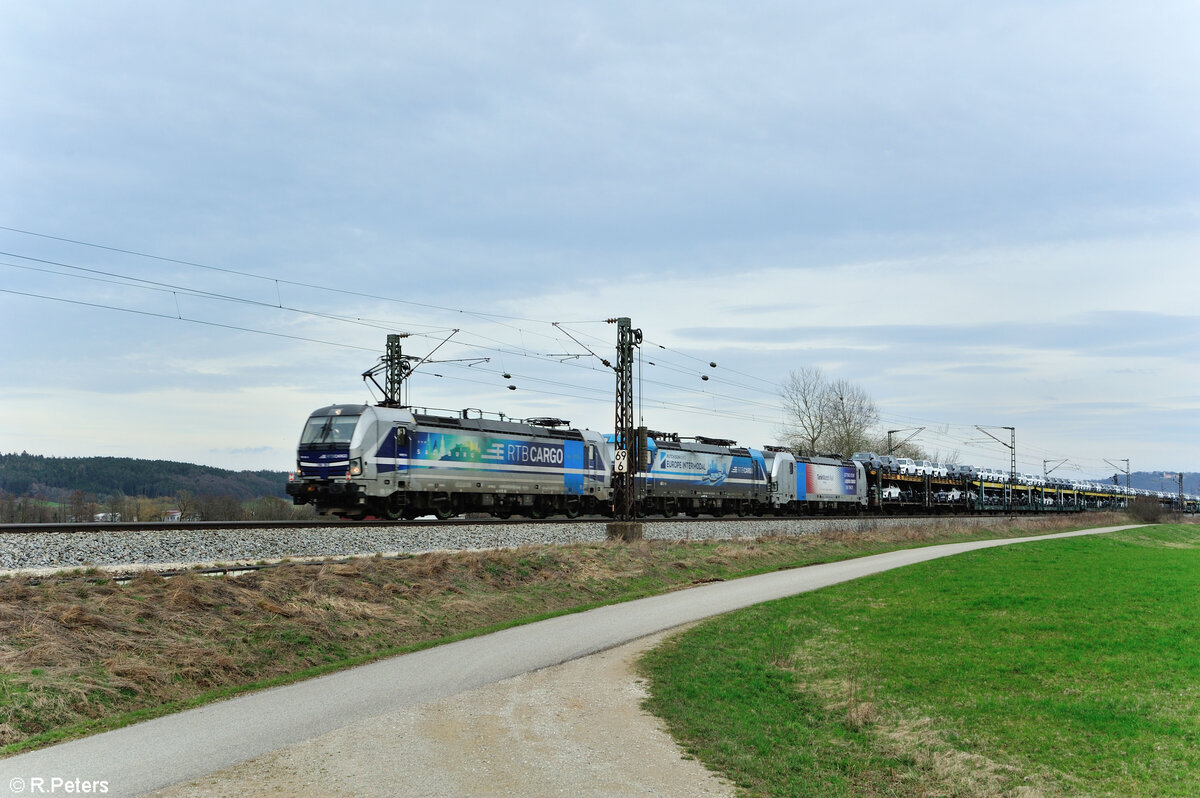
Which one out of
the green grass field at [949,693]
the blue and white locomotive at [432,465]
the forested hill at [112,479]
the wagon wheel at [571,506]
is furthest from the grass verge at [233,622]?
the forested hill at [112,479]

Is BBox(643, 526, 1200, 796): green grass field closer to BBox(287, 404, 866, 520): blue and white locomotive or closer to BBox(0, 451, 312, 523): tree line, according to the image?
BBox(287, 404, 866, 520): blue and white locomotive

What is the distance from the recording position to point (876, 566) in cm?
3002

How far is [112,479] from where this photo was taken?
90.0m

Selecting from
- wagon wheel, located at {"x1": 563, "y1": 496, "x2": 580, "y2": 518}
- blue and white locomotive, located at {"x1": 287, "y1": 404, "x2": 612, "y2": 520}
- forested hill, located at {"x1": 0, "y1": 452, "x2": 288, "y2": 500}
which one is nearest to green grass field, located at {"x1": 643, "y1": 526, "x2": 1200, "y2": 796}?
blue and white locomotive, located at {"x1": 287, "y1": 404, "x2": 612, "y2": 520}

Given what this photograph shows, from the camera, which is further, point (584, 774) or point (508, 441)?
point (508, 441)

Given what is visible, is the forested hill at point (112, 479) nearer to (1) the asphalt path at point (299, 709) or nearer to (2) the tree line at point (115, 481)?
(2) the tree line at point (115, 481)

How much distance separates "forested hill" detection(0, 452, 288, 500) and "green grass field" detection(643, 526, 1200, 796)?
76345mm

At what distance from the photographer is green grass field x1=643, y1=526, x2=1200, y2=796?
923 centimetres

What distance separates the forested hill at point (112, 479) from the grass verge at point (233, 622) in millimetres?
69261

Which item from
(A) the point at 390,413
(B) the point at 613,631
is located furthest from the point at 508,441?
(B) the point at 613,631

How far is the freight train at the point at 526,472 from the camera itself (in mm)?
31391

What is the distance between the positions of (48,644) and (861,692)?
36.4 ft

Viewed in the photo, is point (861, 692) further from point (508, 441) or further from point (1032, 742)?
point (508, 441)

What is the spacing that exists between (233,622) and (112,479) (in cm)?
8675
